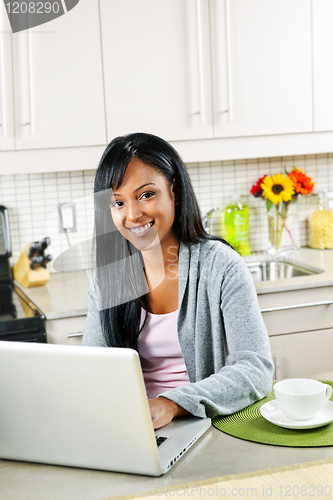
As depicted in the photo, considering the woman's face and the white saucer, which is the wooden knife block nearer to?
the woman's face

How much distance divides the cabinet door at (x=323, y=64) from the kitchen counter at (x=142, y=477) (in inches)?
65.5

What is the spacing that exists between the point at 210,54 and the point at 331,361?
1277 millimetres

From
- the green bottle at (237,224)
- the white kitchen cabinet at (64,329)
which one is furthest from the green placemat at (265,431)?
the green bottle at (237,224)

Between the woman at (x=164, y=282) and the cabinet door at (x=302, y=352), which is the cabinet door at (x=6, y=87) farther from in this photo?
the cabinet door at (x=302, y=352)

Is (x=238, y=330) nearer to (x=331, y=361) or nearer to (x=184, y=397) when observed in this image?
(x=184, y=397)

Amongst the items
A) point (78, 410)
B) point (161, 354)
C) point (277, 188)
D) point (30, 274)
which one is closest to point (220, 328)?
point (161, 354)

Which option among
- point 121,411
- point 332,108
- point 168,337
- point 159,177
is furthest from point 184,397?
point 332,108

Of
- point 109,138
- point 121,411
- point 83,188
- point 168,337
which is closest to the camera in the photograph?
point 121,411

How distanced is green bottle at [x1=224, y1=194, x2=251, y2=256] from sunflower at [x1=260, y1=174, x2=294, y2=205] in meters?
0.13

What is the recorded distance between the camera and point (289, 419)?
0.93 metres

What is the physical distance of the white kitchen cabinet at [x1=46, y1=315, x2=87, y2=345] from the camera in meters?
1.82

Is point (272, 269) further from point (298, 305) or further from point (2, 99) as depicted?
point (2, 99)

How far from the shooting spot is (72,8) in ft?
6.44

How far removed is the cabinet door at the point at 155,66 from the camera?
2.00 metres
